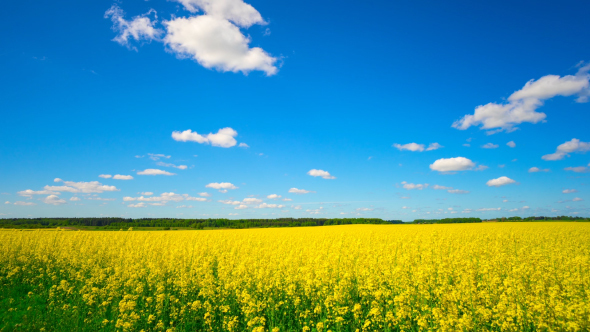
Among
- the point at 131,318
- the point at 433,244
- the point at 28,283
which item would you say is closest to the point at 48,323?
the point at 131,318

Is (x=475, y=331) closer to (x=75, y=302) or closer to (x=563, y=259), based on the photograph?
(x=563, y=259)

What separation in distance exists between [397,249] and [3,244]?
2605cm

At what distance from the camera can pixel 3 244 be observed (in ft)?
59.7

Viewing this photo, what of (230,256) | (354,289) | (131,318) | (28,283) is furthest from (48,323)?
(354,289)

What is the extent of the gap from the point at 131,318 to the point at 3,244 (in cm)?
2027

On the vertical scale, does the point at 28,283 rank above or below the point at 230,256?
below

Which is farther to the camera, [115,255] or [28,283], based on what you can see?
[115,255]

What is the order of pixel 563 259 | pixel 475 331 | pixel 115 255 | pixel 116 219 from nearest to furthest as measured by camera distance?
1. pixel 475 331
2. pixel 563 259
3. pixel 115 255
4. pixel 116 219

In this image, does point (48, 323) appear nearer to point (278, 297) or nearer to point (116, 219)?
point (278, 297)

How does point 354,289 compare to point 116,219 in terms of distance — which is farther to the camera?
point 116,219

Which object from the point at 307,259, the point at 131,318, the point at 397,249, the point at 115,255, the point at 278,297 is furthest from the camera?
the point at 115,255

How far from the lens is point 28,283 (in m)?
11.7

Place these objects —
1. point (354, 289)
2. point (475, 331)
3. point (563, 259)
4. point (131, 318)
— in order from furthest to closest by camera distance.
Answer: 1. point (563, 259)
2. point (354, 289)
3. point (131, 318)
4. point (475, 331)

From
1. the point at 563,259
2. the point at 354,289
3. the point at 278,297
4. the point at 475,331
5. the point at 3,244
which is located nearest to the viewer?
the point at 475,331
